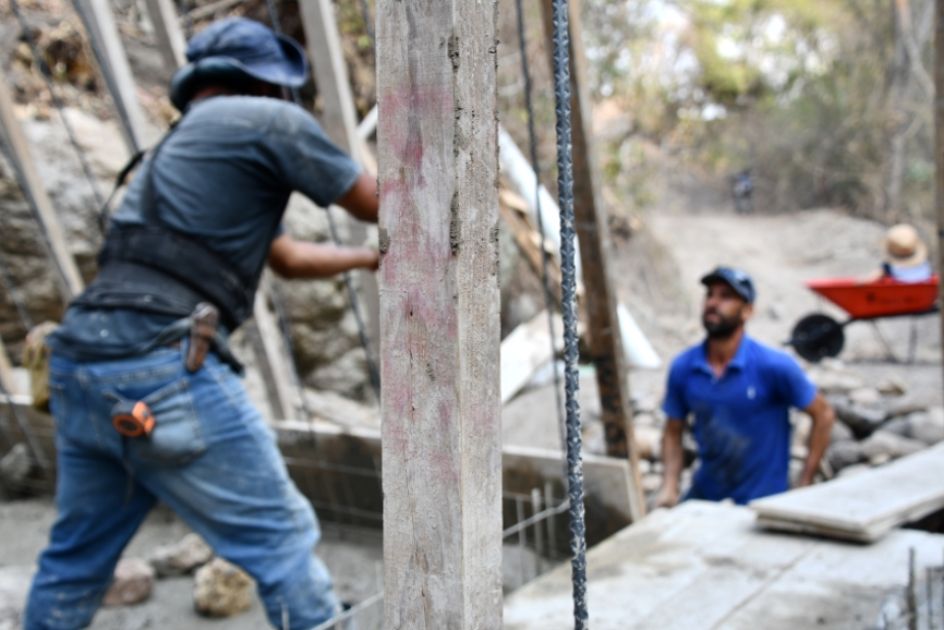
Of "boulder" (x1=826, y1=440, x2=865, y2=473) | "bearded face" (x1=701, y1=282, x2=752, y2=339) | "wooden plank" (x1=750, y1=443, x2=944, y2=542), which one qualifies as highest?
"bearded face" (x1=701, y1=282, x2=752, y2=339)

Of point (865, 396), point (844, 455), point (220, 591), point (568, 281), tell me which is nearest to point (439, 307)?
point (568, 281)

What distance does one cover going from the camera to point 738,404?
3.74 metres

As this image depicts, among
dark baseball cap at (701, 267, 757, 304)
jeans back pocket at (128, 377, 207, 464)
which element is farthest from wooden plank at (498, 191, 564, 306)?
jeans back pocket at (128, 377, 207, 464)

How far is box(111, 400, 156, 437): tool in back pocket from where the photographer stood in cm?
219

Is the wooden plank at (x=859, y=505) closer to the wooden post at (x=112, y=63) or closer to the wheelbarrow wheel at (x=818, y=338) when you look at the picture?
the wooden post at (x=112, y=63)

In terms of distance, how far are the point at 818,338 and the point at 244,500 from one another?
591cm

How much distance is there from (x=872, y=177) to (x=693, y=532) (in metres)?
14.4

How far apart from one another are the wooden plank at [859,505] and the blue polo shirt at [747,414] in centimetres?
72

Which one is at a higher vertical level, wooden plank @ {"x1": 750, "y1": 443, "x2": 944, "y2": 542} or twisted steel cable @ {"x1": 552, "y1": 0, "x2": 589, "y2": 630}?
twisted steel cable @ {"x1": 552, "y1": 0, "x2": 589, "y2": 630}

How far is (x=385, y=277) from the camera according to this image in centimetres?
118

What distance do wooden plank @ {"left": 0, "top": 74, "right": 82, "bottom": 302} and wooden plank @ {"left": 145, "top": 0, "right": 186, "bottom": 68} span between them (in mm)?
720

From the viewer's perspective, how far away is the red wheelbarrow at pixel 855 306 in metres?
6.98

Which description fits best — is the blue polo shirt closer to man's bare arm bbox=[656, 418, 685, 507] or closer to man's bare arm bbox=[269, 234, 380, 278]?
man's bare arm bbox=[656, 418, 685, 507]

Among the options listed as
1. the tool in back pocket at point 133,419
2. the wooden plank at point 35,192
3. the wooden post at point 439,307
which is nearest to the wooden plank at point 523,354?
the wooden plank at point 35,192
